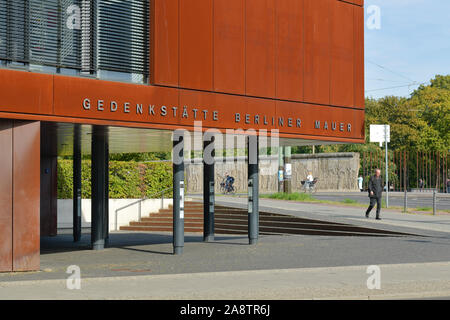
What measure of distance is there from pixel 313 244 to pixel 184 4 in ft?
23.4

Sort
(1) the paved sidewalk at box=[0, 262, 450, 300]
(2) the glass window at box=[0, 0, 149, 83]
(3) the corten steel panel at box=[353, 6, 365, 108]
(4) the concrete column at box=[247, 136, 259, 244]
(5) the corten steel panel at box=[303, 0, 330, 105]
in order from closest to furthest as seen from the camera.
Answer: (1) the paved sidewalk at box=[0, 262, 450, 300], (2) the glass window at box=[0, 0, 149, 83], (5) the corten steel panel at box=[303, 0, 330, 105], (4) the concrete column at box=[247, 136, 259, 244], (3) the corten steel panel at box=[353, 6, 365, 108]

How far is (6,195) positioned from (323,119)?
30.9 ft

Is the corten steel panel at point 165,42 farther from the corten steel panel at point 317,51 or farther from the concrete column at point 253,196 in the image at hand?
the corten steel panel at point 317,51

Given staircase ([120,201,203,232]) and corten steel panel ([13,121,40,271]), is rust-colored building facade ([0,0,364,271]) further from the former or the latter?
staircase ([120,201,203,232])

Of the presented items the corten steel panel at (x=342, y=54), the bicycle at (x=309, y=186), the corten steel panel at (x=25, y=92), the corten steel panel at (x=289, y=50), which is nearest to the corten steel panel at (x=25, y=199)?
the corten steel panel at (x=25, y=92)

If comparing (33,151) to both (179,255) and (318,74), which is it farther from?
(318,74)

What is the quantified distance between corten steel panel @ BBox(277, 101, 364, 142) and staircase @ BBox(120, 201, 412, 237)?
2.88 meters

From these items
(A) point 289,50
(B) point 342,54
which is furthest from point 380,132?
(A) point 289,50

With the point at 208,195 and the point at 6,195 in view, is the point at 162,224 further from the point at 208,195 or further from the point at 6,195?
the point at 6,195

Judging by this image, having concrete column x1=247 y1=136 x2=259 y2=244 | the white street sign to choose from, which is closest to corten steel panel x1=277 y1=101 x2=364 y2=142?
concrete column x1=247 y1=136 x2=259 y2=244

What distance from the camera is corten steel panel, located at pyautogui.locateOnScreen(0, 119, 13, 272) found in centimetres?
1364

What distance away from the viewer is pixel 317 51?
64.7ft

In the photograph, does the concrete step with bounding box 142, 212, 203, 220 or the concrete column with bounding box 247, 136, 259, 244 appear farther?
the concrete step with bounding box 142, 212, 203, 220

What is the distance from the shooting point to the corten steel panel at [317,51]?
19516 mm
